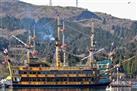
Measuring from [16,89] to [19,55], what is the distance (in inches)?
3048

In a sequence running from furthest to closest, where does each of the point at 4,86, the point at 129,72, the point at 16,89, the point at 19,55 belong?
the point at 19,55, the point at 129,72, the point at 4,86, the point at 16,89

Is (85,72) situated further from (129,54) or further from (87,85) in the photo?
(129,54)

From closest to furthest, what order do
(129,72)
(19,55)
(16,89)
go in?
(16,89)
(129,72)
(19,55)

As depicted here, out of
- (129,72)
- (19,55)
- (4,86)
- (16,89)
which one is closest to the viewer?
(16,89)

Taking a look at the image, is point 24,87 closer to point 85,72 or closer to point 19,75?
point 19,75

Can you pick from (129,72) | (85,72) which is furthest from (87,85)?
(129,72)

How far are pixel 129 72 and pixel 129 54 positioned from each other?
73.7 ft

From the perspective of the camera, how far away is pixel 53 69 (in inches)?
4747

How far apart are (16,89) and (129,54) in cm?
8326

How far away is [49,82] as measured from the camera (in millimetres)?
120562

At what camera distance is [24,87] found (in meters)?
120

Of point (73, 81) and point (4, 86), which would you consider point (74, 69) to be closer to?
point (73, 81)

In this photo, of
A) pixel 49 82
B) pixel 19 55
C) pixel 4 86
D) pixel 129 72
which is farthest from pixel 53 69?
pixel 19 55

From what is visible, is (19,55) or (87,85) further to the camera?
(19,55)
